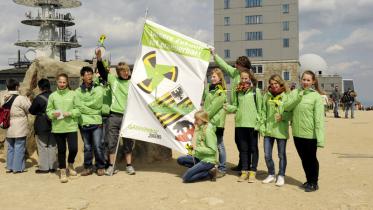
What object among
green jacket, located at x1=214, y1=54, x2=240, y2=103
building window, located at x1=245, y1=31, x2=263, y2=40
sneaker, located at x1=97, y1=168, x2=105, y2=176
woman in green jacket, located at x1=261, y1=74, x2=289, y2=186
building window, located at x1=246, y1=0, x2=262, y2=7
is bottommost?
sneaker, located at x1=97, y1=168, x2=105, y2=176

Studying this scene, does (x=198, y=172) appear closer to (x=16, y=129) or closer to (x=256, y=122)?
(x=256, y=122)

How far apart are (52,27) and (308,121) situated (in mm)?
61663

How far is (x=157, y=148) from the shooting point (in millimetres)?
8562

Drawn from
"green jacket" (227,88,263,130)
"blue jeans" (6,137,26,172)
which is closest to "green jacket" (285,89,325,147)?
"green jacket" (227,88,263,130)

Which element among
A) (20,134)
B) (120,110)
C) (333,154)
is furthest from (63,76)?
(333,154)

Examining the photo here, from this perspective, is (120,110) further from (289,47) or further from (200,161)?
(289,47)

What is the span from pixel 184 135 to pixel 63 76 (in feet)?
8.34

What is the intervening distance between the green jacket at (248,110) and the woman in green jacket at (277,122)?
15 centimetres

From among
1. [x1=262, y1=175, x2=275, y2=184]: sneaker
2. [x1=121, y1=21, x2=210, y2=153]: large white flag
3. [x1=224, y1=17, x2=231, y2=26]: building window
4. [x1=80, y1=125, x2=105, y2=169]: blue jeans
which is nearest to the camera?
[x1=262, y1=175, x2=275, y2=184]: sneaker

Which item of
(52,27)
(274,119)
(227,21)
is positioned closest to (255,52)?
(227,21)

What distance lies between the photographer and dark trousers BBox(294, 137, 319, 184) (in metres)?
6.03

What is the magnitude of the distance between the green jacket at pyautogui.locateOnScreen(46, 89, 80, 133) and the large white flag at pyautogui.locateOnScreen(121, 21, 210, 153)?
3.07ft

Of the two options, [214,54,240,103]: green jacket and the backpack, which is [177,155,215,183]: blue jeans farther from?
the backpack

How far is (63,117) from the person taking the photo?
6.88 metres
